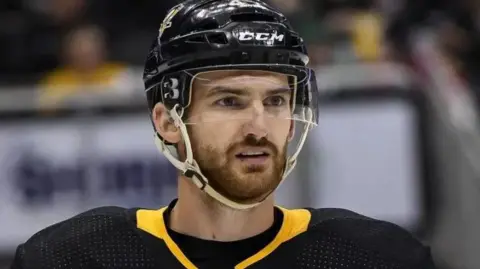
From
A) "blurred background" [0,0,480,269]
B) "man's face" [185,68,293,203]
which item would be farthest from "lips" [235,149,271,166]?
"blurred background" [0,0,480,269]

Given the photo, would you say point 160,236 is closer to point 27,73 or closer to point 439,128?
point 439,128

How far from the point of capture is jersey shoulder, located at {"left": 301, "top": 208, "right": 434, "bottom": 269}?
2152 millimetres

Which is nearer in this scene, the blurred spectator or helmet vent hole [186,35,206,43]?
helmet vent hole [186,35,206,43]

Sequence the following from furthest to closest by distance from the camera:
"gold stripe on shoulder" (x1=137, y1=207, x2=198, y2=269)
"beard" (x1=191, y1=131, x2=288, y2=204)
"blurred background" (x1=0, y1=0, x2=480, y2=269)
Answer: "blurred background" (x1=0, y1=0, x2=480, y2=269), "gold stripe on shoulder" (x1=137, y1=207, x2=198, y2=269), "beard" (x1=191, y1=131, x2=288, y2=204)

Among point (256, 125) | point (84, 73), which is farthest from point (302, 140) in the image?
point (84, 73)

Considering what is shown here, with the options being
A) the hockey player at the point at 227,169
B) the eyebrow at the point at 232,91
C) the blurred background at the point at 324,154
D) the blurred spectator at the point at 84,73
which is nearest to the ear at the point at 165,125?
the hockey player at the point at 227,169

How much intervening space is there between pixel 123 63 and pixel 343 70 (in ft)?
4.02

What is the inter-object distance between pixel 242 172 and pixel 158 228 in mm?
258

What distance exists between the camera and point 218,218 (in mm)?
2121

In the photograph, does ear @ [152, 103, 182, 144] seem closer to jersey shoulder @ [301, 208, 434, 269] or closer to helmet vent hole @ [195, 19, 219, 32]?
helmet vent hole @ [195, 19, 219, 32]

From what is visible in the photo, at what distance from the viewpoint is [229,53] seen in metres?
2.05

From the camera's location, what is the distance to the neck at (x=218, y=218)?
212 cm

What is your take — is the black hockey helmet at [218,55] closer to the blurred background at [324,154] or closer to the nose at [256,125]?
the nose at [256,125]

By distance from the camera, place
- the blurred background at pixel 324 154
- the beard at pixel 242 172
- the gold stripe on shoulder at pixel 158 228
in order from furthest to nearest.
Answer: the blurred background at pixel 324 154 < the gold stripe on shoulder at pixel 158 228 < the beard at pixel 242 172
